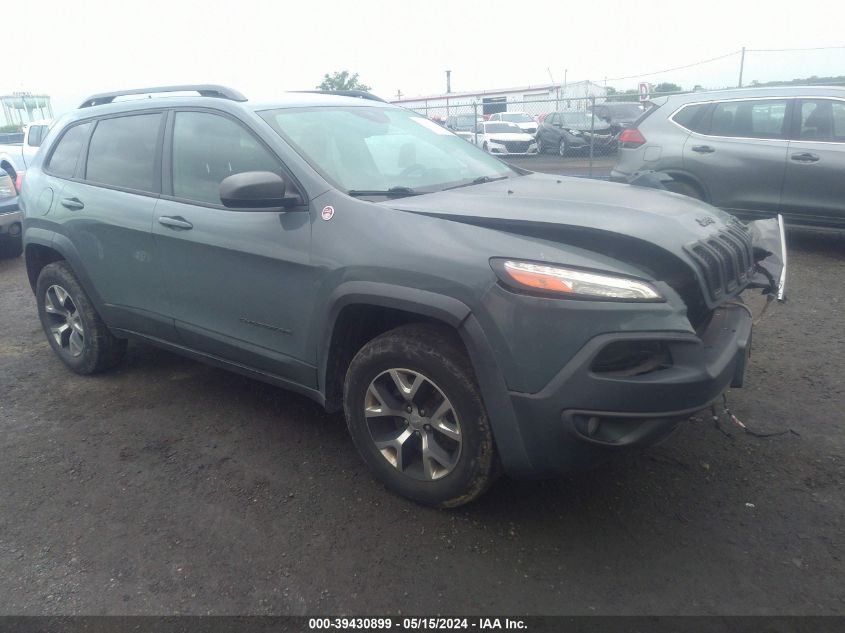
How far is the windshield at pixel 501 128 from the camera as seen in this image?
2294 cm

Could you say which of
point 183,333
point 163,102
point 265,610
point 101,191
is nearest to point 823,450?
point 265,610

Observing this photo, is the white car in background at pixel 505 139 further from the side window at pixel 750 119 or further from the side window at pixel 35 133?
the side window at pixel 750 119

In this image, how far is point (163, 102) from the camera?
4.10 m

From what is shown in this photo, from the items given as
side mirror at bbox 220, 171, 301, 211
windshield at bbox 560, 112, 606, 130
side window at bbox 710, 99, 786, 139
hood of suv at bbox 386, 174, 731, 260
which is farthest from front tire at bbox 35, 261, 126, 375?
windshield at bbox 560, 112, 606, 130

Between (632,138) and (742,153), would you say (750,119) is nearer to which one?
(742,153)

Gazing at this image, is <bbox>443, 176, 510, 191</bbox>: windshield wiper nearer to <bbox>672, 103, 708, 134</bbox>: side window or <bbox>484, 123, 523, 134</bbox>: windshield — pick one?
<bbox>672, 103, 708, 134</bbox>: side window

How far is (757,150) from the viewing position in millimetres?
7355

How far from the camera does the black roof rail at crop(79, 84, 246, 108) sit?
386 centimetres

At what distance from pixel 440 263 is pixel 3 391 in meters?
3.45

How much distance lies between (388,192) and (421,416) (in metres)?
1.07

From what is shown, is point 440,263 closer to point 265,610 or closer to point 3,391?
point 265,610

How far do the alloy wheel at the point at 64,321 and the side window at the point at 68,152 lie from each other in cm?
77

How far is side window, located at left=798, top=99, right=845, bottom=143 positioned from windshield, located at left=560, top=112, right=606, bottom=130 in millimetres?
13628

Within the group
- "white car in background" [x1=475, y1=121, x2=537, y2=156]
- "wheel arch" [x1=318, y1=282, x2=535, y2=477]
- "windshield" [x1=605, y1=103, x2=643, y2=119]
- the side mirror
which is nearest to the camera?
"wheel arch" [x1=318, y1=282, x2=535, y2=477]
